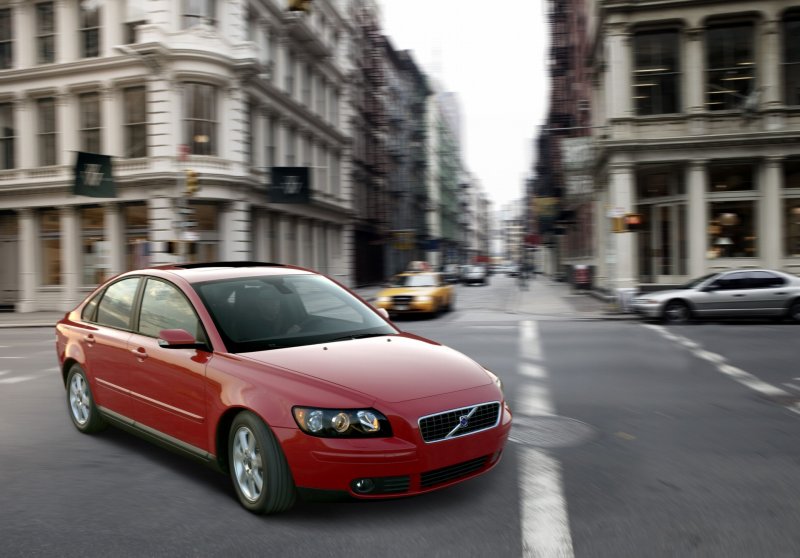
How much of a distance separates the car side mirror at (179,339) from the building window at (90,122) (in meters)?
25.6

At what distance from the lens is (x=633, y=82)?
84.8 ft

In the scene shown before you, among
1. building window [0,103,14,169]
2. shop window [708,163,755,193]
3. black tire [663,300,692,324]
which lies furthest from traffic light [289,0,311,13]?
building window [0,103,14,169]

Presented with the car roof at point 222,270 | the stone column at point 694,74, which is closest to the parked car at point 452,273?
the stone column at point 694,74

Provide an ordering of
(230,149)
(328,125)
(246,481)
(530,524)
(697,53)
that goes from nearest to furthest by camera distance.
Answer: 1. (530,524)
2. (246,481)
3. (697,53)
4. (230,149)
5. (328,125)

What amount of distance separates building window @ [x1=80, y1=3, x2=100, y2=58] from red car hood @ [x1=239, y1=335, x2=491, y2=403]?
27003 mm

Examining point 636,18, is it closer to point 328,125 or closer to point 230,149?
point 230,149

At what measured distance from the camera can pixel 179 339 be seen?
15.6ft

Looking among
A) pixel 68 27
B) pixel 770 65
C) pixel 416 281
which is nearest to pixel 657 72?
pixel 770 65

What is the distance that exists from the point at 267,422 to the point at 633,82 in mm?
24815

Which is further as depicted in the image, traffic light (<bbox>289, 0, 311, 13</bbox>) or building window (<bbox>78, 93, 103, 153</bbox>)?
building window (<bbox>78, 93, 103, 153</bbox>)

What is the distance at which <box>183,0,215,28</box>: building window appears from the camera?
26484 millimetres

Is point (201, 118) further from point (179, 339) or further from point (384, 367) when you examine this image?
point (384, 367)

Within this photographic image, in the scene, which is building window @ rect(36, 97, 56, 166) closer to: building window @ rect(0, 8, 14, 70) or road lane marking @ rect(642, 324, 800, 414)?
building window @ rect(0, 8, 14, 70)

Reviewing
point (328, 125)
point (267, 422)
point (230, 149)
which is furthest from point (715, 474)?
point (328, 125)
